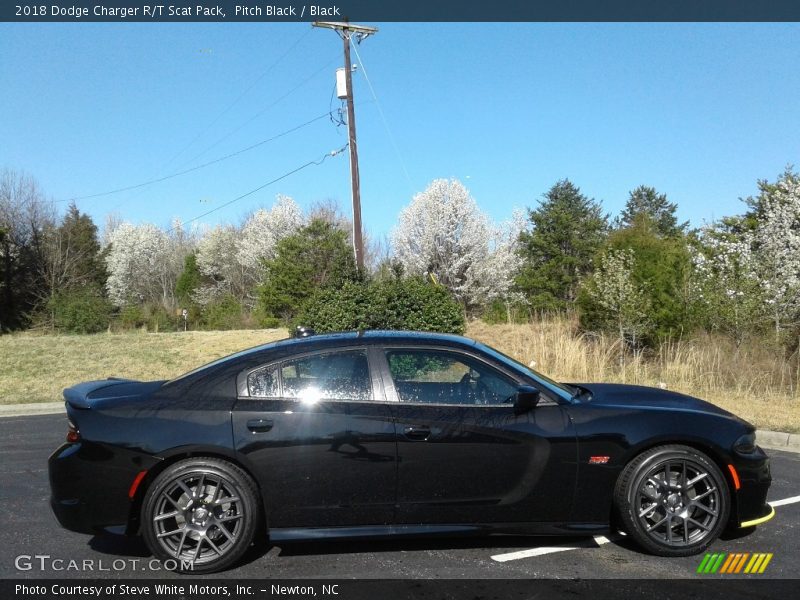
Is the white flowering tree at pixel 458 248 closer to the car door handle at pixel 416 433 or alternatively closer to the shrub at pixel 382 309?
the shrub at pixel 382 309

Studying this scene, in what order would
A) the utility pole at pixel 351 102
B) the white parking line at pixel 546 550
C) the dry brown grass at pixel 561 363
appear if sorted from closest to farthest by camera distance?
the white parking line at pixel 546 550
the dry brown grass at pixel 561 363
the utility pole at pixel 351 102

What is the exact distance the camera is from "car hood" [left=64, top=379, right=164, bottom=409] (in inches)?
168

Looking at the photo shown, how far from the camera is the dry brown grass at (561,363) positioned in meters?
11.0

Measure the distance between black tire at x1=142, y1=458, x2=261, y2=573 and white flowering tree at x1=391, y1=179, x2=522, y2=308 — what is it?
3736 centimetres

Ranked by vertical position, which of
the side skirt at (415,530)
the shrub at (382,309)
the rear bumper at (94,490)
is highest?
the shrub at (382,309)

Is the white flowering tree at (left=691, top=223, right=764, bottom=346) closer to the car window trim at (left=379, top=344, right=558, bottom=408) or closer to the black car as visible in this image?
the black car

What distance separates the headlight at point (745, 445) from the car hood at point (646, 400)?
18 cm

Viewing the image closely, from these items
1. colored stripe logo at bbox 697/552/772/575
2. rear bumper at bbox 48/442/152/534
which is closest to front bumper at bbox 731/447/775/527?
colored stripe logo at bbox 697/552/772/575

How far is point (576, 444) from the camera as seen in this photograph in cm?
416

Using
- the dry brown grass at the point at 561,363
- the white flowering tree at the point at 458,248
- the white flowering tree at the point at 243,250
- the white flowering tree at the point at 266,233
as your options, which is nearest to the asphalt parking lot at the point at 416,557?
the dry brown grass at the point at 561,363

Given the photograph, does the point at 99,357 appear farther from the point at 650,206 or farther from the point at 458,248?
the point at 650,206

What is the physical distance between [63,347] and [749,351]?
1829 centimetres

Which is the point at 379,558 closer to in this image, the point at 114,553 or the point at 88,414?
the point at 114,553

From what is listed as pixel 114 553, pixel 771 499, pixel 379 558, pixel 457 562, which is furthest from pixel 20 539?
pixel 771 499
